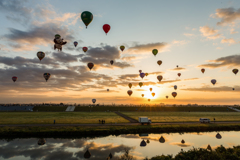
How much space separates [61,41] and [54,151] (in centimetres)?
4111

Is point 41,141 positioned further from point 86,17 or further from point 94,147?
point 86,17

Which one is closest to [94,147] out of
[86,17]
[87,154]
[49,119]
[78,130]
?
[87,154]

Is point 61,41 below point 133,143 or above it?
above

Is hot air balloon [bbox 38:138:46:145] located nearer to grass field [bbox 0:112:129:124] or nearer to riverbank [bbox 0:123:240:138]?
riverbank [bbox 0:123:240:138]

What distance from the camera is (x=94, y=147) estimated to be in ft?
98.3

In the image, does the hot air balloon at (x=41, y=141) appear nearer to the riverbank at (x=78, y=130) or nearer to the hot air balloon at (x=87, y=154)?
the riverbank at (x=78, y=130)

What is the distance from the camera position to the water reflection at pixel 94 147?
2586cm

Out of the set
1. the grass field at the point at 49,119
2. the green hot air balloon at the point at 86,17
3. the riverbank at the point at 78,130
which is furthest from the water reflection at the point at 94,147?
the green hot air balloon at the point at 86,17

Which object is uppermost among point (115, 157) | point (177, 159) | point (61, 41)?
point (61, 41)

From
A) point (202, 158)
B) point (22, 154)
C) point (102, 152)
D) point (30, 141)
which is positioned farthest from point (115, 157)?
point (30, 141)

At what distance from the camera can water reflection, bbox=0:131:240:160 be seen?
25859mm

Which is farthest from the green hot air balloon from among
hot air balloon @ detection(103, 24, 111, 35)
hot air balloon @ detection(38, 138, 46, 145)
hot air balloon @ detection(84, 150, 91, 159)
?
hot air balloon @ detection(84, 150, 91, 159)

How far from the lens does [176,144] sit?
32.1 m

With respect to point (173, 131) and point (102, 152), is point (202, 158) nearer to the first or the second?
point (102, 152)
